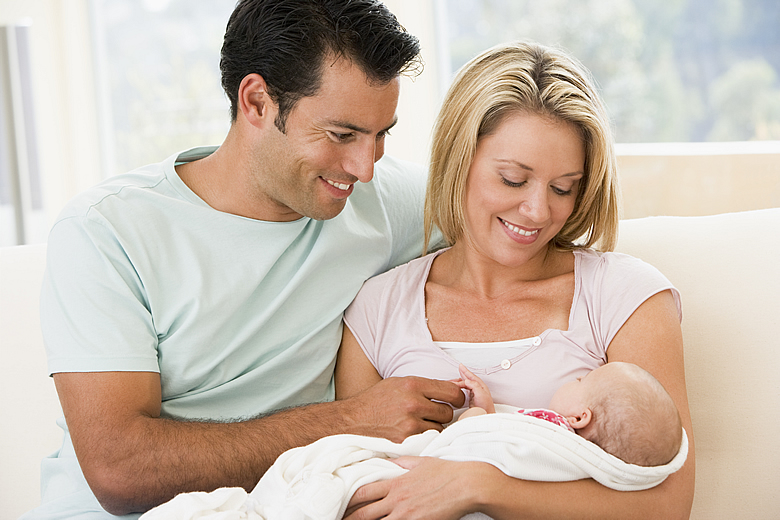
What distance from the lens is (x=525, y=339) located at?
1.67 meters

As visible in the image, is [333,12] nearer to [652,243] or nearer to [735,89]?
[652,243]

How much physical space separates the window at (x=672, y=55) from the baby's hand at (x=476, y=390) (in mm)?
2169

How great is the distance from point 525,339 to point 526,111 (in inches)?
20.5

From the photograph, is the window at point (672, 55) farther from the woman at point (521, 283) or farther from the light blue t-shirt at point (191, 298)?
the light blue t-shirt at point (191, 298)

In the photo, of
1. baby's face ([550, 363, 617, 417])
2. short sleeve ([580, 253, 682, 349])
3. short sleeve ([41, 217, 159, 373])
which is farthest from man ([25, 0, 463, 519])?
short sleeve ([580, 253, 682, 349])

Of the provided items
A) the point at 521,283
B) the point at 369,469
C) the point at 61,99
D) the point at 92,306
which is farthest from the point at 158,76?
the point at 369,469

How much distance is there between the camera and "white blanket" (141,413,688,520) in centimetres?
131

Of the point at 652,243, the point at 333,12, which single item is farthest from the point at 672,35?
the point at 333,12

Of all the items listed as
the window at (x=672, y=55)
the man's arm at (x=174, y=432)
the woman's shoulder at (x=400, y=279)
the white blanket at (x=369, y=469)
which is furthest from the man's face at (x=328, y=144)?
the window at (x=672, y=55)

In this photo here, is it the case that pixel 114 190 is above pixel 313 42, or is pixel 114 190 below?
below

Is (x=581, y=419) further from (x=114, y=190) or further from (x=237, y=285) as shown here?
(x=114, y=190)

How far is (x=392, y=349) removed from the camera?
1780 mm

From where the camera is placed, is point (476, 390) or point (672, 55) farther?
point (672, 55)

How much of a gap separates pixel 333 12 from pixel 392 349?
2.65ft
